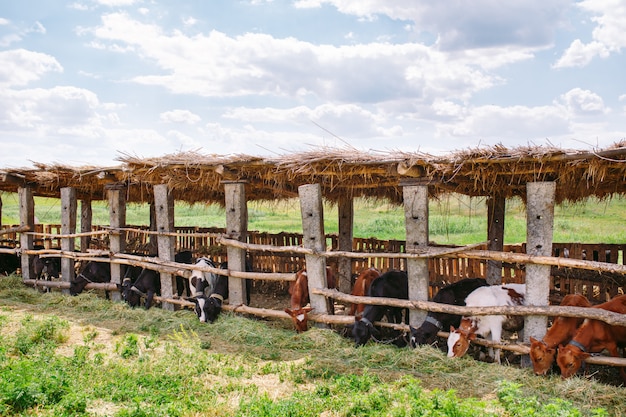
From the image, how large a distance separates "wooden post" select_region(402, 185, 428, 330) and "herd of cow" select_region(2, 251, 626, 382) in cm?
35

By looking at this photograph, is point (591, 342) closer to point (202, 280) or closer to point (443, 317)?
point (443, 317)

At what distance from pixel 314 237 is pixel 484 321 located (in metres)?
3.15

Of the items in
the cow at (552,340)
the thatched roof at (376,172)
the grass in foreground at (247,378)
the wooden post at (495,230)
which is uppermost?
the thatched roof at (376,172)

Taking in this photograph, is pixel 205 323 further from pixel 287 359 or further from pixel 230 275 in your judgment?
pixel 287 359

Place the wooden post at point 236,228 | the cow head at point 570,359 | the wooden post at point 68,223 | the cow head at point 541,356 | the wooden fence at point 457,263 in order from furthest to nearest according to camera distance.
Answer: the wooden post at point 68,223, the wooden fence at point 457,263, the wooden post at point 236,228, the cow head at point 541,356, the cow head at point 570,359

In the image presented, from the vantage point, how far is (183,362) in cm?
763

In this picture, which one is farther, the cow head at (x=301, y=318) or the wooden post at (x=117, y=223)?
the wooden post at (x=117, y=223)

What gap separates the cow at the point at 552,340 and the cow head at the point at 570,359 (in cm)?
19

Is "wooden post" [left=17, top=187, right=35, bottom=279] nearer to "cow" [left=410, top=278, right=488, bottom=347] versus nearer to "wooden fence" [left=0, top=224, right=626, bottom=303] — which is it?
"wooden fence" [left=0, top=224, right=626, bottom=303]

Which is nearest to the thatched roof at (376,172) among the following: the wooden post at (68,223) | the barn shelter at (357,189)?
the barn shelter at (357,189)

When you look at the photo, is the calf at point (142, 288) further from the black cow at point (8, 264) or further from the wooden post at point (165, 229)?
the black cow at point (8, 264)

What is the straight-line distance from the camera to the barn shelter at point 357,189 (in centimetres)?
784

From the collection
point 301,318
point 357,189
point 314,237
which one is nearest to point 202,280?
point 301,318

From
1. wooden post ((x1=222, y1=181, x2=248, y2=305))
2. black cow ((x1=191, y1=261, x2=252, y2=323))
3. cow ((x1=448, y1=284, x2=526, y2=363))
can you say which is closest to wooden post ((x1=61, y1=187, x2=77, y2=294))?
black cow ((x1=191, y1=261, x2=252, y2=323))
